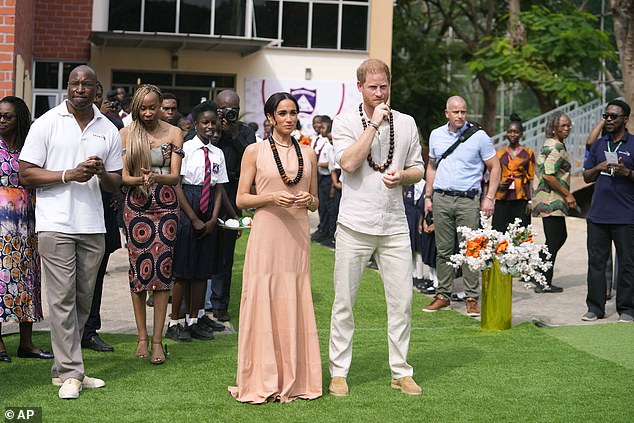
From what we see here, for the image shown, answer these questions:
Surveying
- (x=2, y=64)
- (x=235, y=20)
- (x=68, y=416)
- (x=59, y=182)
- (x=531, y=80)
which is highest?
(x=235, y=20)

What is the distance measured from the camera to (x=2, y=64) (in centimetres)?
1280

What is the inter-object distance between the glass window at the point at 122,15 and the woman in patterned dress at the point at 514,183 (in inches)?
773

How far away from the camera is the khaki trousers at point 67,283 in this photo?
267 inches

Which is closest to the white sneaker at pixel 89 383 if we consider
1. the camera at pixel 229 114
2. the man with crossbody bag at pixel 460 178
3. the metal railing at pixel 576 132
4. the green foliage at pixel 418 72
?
the camera at pixel 229 114

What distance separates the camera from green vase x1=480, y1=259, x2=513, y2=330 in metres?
9.95

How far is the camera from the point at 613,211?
34.6 feet

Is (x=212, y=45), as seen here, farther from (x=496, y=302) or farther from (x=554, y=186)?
(x=496, y=302)

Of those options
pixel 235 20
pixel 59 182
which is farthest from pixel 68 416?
pixel 235 20

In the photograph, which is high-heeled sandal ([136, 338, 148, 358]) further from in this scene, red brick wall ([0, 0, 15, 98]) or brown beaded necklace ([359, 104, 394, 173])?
red brick wall ([0, 0, 15, 98])

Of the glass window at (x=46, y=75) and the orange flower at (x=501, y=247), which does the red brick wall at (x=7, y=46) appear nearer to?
the orange flower at (x=501, y=247)

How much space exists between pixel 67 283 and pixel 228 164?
3505mm

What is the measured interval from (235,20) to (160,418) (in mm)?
25416

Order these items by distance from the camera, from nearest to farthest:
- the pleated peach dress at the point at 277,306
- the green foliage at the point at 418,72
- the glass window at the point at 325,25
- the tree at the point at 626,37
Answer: the pleated peach dress at the point at 277,306 → the tree at the point at 626,37 → the glass window at the point at 325,25 → the green foliage at the point at 418,72

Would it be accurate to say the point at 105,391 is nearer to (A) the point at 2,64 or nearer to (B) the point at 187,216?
(B) the point at 187,216
